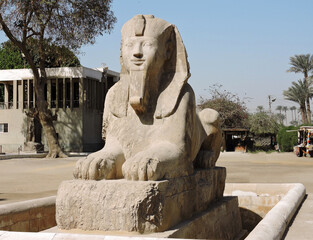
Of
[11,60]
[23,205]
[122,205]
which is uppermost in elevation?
[11,60]

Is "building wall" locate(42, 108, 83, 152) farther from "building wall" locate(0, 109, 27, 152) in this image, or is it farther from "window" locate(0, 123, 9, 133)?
"window" locate(0, 123, 9, 133)

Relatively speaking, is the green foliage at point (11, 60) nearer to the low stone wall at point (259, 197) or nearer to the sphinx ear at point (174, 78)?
the low stone wall at point (259, 197)

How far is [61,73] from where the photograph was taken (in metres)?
28.2

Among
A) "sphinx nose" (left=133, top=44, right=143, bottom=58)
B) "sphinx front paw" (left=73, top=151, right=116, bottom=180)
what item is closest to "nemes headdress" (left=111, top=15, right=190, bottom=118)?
"sphinx nose" (left=133, top=44, right=143, bottom=58)

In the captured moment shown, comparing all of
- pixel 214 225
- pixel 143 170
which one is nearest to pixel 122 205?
pixel 143 170

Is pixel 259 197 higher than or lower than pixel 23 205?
lower

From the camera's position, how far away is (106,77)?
30641mm

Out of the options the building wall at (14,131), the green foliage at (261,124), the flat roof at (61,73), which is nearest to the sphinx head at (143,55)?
the flat roof at (61,73)

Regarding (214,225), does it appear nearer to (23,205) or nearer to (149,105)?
(149,105)

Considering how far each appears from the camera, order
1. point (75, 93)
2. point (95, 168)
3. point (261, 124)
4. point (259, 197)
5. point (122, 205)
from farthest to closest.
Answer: point (261, 124), point (75, 93), point (259, 197), point (95, 168), point (122, 205)

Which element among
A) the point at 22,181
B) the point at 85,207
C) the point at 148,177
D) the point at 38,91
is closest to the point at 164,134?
the point at 148,177

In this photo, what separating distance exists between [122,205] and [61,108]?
88.3 ft

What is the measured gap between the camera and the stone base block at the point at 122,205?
3189 millimetres

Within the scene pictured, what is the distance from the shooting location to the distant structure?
93.2 feet
